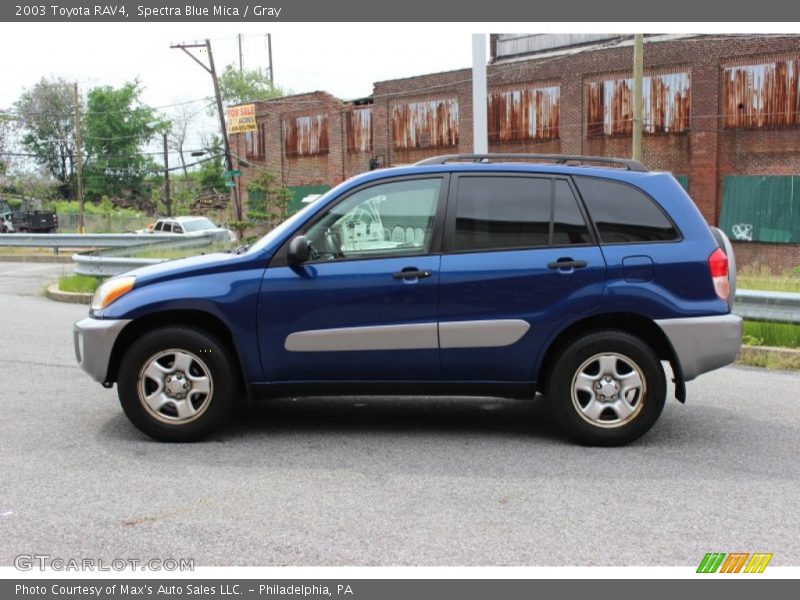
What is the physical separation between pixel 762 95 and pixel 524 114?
9.69 m

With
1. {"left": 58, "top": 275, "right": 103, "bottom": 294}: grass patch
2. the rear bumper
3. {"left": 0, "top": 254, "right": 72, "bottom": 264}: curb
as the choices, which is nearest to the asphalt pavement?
the rear bumper

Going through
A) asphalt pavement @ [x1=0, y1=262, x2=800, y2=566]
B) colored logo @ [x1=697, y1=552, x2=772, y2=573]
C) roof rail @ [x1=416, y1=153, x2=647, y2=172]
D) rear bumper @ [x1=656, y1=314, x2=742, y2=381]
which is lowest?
colored logo @ [x1=697, y1=552, x2=772, y2=573]

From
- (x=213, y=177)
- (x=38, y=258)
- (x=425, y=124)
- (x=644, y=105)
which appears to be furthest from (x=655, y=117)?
(x=213, y=177)

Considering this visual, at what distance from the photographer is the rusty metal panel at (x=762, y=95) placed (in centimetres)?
2855

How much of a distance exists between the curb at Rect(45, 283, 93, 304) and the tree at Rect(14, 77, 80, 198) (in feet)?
214

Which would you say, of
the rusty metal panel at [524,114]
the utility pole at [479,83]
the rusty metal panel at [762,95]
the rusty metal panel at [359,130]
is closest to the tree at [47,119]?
the rusty metal panel at [359,130]

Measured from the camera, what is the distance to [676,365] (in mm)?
5648

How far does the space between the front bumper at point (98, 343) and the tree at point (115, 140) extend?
74772 millimetres

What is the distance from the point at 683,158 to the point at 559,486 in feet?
Result: 94.7

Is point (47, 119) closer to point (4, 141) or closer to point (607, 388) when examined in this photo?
point (4, 141)

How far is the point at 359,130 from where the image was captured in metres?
41.8

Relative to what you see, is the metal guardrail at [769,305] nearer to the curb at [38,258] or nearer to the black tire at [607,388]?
the black tire at [607,388]

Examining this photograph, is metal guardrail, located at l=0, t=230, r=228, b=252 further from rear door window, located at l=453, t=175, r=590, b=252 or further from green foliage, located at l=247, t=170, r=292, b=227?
rear door window, located at l=453, t=175, r=590, b=252

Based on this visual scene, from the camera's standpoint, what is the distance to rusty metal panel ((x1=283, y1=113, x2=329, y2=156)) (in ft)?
143
